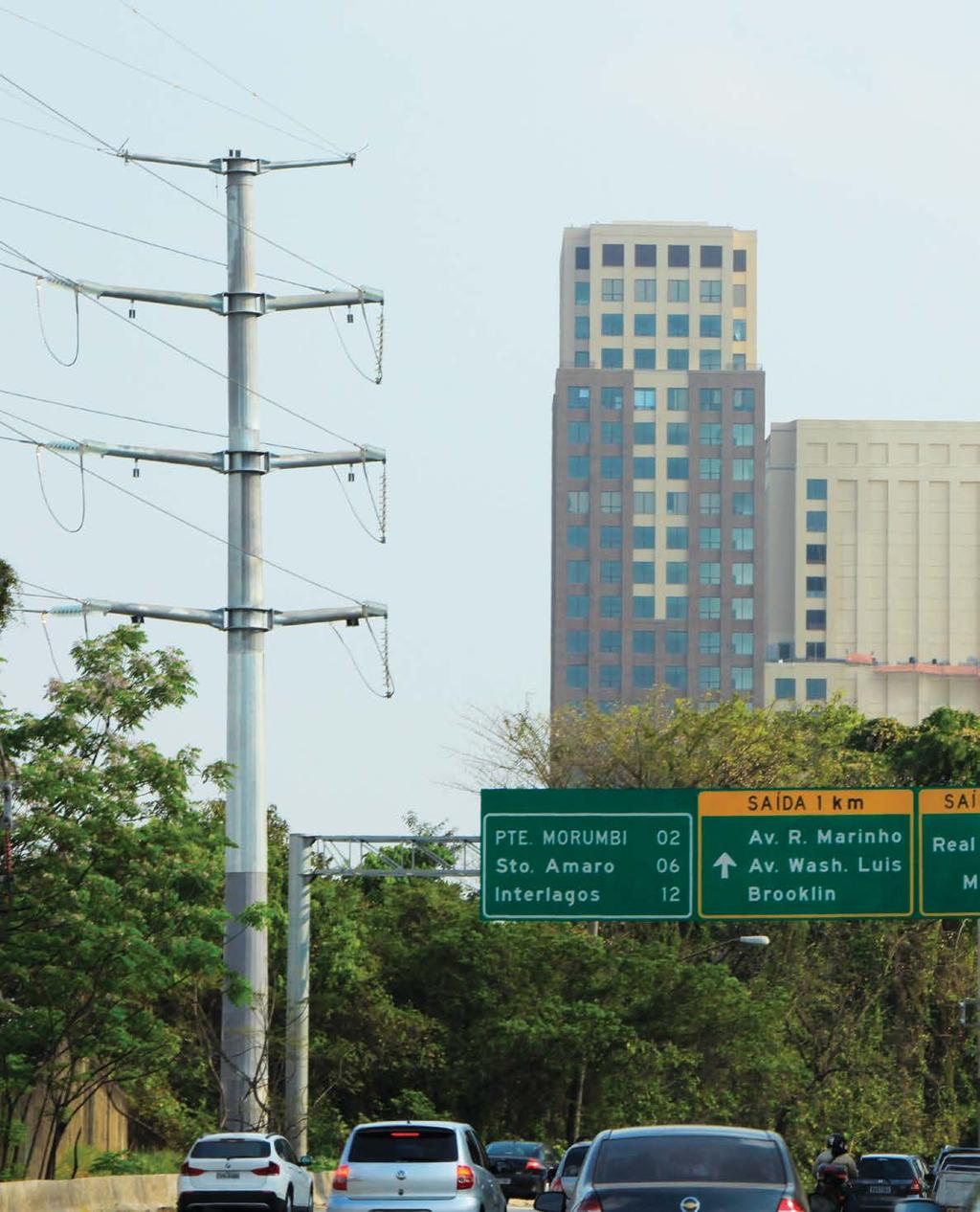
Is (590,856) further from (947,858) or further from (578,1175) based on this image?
(578,1175)

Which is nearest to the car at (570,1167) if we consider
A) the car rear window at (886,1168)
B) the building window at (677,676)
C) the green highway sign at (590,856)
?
the green highway sign at (590,856)

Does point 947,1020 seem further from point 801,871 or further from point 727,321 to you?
point 727,321

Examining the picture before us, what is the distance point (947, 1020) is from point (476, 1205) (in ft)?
163

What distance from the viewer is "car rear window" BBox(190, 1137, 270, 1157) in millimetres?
30578

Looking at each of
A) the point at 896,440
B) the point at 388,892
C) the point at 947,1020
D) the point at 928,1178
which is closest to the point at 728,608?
the point at 896,440

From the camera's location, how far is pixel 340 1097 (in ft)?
183

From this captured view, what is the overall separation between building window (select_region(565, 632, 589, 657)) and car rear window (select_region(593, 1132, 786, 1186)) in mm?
155526

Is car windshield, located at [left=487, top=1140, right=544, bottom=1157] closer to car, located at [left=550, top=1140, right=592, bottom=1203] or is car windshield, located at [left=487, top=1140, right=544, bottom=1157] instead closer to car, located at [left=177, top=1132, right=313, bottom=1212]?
car, located at [left=177, top=1132, right=313, bottom=1212]

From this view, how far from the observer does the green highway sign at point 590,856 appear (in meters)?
37.7

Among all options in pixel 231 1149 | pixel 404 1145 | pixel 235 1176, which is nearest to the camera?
pixel 404 1145

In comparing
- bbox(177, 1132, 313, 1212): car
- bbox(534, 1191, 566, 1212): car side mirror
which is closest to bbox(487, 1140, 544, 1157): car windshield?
bbox(177, 1132, 313, 1212): car

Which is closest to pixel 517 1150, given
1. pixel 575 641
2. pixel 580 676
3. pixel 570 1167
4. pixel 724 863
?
pixel 724 863

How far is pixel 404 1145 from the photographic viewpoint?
78.0 ft

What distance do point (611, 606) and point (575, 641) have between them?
3784 mm
